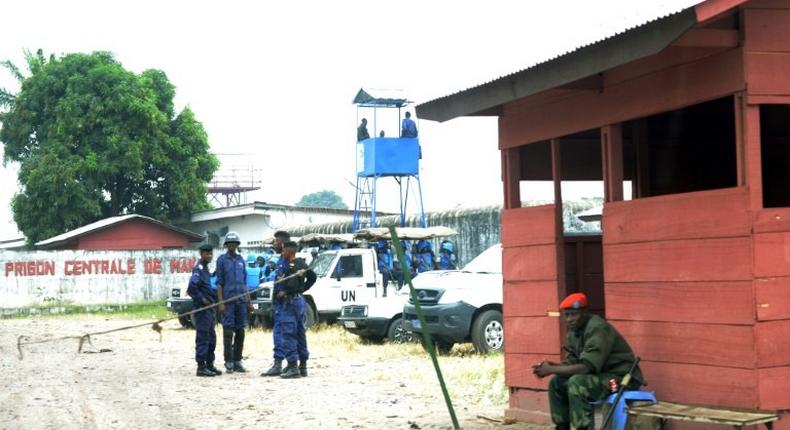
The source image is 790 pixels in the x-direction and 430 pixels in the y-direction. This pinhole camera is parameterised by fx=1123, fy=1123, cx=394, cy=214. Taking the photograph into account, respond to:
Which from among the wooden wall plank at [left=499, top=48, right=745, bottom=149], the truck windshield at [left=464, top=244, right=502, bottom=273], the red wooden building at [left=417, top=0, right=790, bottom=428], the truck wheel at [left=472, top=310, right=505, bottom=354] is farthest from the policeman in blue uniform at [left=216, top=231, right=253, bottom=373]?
the wooden wall plank at [left=499, top=48, right=745, bottom=149]

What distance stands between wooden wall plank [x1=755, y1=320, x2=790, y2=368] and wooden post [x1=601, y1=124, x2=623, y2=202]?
6.48 ft

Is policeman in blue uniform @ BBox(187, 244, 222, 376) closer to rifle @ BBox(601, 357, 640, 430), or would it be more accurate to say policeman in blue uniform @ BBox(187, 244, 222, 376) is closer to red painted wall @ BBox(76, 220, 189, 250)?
rifle @ BBox(601, 357, 640, 430)

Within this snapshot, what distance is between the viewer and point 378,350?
19.6 metres

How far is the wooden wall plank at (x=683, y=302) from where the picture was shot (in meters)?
7.73

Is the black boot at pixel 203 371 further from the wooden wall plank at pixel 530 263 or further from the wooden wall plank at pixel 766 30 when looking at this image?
the wooden wall plank at pixel 766 30

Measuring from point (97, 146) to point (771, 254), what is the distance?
42709 millimetres

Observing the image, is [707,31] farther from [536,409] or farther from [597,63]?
[536,409]

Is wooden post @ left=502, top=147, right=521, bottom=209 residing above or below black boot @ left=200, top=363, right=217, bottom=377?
above

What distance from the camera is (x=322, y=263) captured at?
2444 centimetres

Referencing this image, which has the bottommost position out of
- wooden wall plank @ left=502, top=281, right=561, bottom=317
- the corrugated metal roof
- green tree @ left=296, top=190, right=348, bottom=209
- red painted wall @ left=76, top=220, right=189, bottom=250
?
wooden wall plank @ left=502, top=281, right=561, bottom=317

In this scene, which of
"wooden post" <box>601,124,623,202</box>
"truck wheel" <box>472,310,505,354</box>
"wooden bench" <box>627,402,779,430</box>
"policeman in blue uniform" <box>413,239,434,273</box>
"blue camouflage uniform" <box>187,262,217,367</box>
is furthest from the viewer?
"policeman in blue uniform" <box>413,239,434,273</box>

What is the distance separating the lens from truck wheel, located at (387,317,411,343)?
20.4 meters

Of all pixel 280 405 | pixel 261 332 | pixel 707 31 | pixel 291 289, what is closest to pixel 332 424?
pixel 280 405

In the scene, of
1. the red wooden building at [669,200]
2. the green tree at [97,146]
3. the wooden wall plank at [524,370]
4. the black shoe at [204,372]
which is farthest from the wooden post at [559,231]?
the green tree at [97,146]
